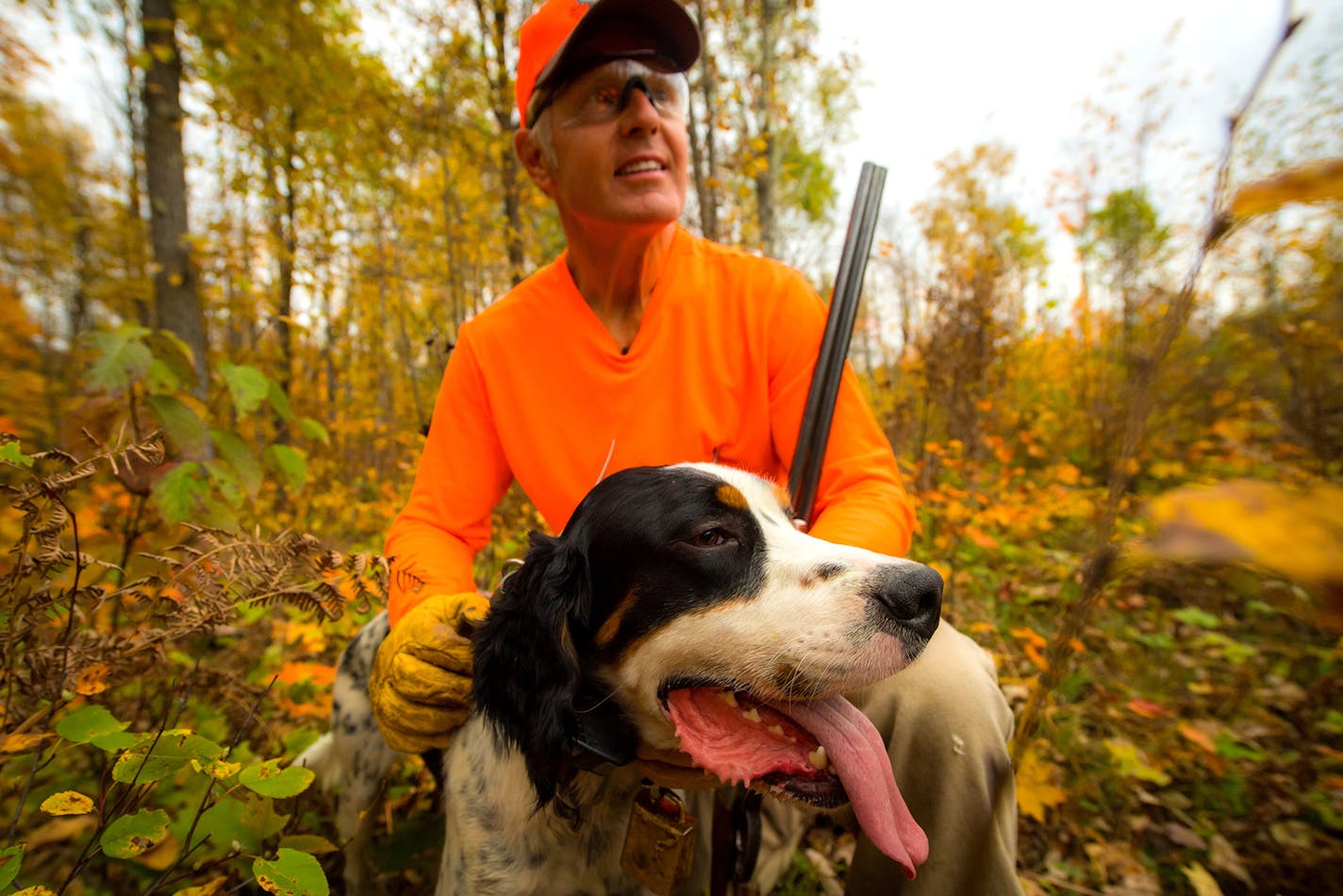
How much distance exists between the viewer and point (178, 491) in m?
2.07

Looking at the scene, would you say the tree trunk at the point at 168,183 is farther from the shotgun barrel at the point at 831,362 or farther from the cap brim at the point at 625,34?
the shotgun barrel at the point at 831,362

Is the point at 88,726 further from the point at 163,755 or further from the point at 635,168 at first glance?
the point at 635,168

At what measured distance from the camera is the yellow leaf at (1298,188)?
43cm

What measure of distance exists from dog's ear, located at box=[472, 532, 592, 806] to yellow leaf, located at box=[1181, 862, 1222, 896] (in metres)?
2.31

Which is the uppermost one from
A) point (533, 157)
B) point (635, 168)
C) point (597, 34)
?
point (597, 34)

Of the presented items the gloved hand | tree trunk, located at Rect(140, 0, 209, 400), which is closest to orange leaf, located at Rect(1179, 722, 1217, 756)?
the gloved hand

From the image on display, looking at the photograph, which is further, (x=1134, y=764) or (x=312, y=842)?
(x=1134, y=764)

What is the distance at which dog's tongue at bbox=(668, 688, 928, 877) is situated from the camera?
1438mm

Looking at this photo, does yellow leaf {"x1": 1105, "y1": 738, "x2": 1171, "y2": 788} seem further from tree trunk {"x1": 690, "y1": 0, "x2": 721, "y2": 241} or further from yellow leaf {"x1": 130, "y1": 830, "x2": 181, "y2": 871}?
tree trunk {"x1": 690, "y1": 0, "x2": 721, "y2": 241}

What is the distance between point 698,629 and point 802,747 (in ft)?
1.27

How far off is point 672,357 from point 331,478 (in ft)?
21.6

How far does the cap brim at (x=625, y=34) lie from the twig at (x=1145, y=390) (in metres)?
2.04

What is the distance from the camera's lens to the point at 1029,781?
261cm

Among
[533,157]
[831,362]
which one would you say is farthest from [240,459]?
[831,362]
